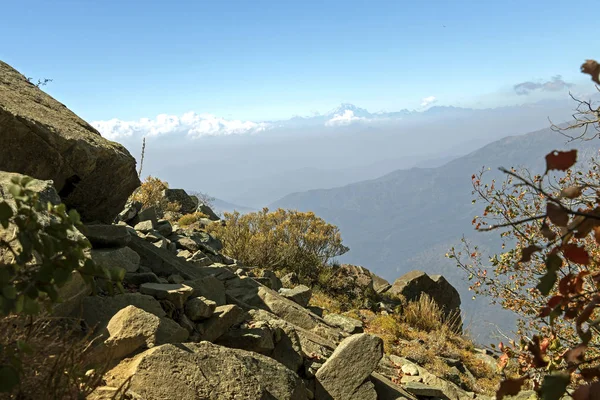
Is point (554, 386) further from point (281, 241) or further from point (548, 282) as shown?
point (281, 241)

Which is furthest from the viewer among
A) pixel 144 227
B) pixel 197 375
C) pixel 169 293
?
pixel 144 227

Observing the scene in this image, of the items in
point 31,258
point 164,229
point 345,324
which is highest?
point 31,258

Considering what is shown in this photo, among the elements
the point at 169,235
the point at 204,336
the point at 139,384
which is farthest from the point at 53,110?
the point at 139,384

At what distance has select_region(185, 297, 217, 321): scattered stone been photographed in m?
6.85

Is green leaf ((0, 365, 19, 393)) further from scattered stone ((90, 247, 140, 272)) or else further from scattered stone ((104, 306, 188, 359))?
scattered stone ((90, 247, 140, 272))

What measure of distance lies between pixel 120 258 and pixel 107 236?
0.47 metres

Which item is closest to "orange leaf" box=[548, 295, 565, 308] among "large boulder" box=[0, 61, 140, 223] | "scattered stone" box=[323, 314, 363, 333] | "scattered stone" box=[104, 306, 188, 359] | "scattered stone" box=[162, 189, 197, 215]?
"scattered stone" box=[104, 306, 188, 359]

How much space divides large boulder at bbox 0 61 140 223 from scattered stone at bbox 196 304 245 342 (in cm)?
338

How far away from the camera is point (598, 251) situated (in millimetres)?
7227

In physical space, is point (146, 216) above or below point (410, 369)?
above

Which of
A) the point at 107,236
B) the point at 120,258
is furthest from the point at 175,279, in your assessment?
the point at 107,236

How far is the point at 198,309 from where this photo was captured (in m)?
6.85

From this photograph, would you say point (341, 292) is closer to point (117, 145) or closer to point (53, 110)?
point (117, 145)

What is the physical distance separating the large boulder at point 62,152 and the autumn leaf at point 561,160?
773cm
